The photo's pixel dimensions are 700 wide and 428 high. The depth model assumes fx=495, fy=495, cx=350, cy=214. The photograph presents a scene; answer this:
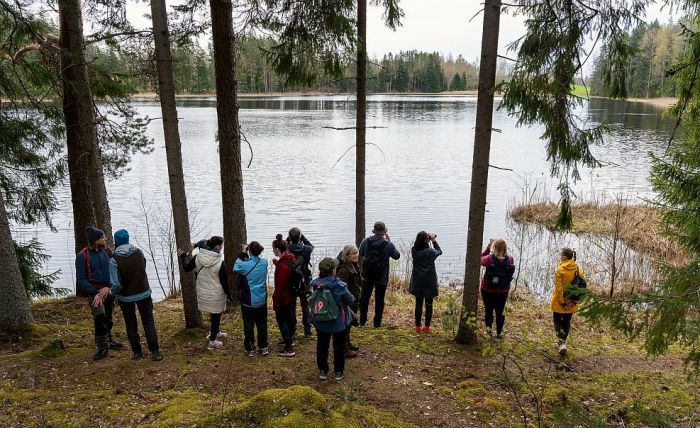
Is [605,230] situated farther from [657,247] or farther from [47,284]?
[47,284]

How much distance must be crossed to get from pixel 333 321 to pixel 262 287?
1.14m

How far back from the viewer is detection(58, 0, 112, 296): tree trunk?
767cm

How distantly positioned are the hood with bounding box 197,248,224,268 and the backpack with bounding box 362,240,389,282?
7.26 ft

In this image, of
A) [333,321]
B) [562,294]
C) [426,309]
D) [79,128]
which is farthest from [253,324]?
[79,128]

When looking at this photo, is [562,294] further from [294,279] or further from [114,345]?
[114,345]

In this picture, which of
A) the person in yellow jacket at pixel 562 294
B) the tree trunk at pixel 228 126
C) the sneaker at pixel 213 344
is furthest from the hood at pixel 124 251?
the person in yellow jacket at pixel 562 294

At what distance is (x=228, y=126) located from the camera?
304 inches

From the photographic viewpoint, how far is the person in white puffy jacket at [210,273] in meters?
6.18

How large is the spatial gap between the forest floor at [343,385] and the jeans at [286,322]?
24 cm

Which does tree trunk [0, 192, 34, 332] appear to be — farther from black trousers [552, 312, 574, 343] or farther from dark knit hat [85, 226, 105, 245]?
black trousers [552, 312, 574, 343]

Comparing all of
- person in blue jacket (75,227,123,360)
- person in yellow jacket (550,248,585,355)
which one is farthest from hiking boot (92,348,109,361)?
person in yellow jacket (550,248,585,355)

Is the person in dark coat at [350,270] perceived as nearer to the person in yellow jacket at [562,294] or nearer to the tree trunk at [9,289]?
the person in yellow jacket at [562,294]

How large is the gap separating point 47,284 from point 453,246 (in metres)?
11.5

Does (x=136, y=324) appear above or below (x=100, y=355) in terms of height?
above
